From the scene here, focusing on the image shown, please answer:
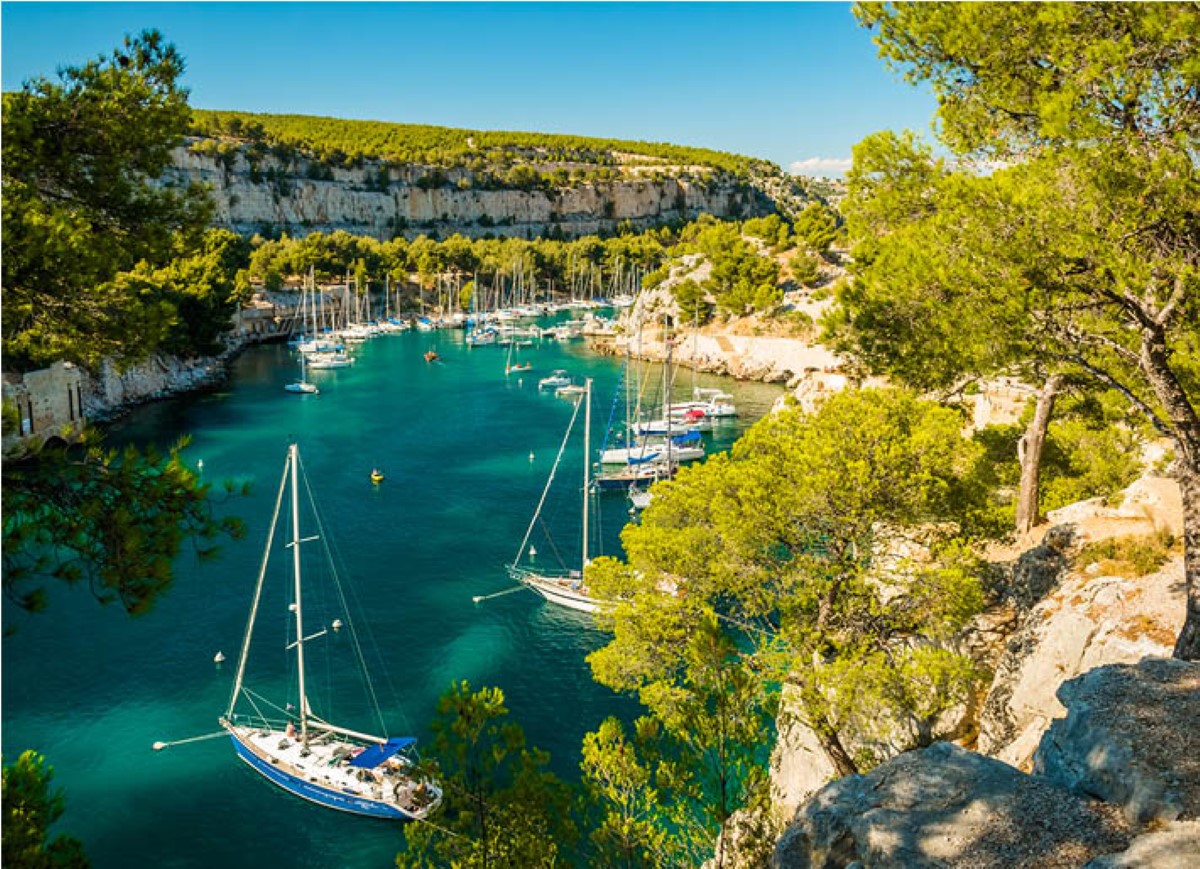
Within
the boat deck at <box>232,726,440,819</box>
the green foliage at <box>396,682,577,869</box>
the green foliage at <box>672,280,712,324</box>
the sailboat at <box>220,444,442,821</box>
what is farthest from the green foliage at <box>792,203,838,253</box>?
the green foliage at <box>396,682,577,869</box>

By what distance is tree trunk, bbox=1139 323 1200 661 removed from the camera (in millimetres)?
7637

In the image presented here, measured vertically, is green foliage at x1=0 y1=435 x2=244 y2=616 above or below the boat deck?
above

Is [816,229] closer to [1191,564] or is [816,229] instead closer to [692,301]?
[692,301]

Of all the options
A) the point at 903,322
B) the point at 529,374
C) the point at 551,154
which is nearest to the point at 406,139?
the point at 551,154

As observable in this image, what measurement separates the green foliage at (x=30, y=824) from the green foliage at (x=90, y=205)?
3.13 metres

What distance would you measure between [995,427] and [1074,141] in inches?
458

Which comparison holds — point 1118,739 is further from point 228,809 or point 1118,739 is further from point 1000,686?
point 228,809

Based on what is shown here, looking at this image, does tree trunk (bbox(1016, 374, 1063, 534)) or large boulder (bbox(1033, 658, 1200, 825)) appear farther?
tree trunk (bbox(1016, 374, 1063, 534))

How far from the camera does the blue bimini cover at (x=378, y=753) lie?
584 inches

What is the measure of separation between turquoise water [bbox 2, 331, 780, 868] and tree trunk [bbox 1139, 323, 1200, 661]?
954 centimetres

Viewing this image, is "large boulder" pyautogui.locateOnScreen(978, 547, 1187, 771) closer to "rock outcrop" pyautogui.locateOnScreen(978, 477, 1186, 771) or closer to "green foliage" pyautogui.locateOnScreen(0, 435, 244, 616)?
"rock outcrop" pyautogui.locateOnScreen(978, 477, 1186, 771)

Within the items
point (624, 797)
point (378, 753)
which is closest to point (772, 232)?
point (378, 753)

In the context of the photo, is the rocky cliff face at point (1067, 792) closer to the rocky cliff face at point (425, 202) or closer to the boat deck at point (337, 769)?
the boat deck at point (337, 769)

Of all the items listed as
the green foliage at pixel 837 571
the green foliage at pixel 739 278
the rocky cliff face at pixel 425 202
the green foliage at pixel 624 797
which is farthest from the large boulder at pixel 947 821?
the rocky cliff face at pixel 425 202
